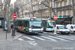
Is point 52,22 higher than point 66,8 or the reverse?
the reverse

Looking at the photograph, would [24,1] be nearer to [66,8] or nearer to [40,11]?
[40,11]

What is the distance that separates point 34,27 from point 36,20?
111 cm

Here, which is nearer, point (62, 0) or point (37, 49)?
point (37, 49)

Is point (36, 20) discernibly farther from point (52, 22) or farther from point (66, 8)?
point (66, 8)

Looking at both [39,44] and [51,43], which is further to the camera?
[51,43]

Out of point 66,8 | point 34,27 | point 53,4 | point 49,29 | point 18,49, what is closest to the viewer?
point 18,49

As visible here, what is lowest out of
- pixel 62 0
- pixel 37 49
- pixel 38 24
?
pixel 37 49

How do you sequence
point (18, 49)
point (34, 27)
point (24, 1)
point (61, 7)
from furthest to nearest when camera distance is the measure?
1. point (24, 1)
2. point (61, 7)
3. point (34, 27)
4. point (18, 49)

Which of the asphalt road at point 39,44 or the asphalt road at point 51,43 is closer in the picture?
the asphalt road at point 39,44

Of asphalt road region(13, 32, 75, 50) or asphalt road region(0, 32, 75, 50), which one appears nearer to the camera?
asphalt road region(0, 32, 75, 50)

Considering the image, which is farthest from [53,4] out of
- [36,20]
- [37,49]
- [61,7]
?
[37,49]

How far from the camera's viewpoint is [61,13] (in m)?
43.9

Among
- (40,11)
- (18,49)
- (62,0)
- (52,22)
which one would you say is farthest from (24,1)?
(18,49)

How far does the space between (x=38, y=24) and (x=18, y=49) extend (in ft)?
34.6
